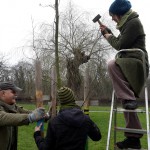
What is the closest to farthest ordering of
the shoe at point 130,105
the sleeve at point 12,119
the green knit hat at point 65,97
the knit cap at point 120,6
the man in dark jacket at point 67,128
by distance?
1. the man in dark jacket at point 67,128
2. the green knit hat at point 65,97
3. the sleeve at point 12,119
4. the shoe at point 130,105
5. the knit cap at point 120,6

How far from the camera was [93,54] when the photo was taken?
22.0 m

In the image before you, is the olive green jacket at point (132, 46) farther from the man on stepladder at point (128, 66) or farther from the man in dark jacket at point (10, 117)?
the man in dark jacket at point (10, 117)

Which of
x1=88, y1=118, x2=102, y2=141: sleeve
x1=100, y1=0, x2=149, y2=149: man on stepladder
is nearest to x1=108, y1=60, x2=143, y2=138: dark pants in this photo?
x1=100, y1=0, x2=149, y2=149: man on stepladder

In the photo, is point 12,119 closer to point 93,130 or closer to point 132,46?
point 93,130

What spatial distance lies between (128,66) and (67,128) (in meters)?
1.40

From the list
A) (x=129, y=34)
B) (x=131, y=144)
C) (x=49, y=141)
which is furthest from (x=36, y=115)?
(x=129, y=34)

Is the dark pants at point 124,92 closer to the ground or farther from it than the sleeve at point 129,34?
closer to the ground

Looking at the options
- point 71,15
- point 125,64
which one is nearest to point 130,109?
point 125,64

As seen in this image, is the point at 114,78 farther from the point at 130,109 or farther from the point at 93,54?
the point at 93,54

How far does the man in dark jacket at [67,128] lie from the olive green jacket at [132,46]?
112cm

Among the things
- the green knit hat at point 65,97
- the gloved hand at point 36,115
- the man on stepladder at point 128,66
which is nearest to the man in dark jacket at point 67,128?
the green knit hat at point 65,97

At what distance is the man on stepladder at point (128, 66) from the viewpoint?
454 cm

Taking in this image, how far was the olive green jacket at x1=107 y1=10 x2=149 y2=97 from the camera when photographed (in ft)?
15.0

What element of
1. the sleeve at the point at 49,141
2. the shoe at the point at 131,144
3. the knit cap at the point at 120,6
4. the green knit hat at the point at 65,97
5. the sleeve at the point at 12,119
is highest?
the knit cap at the point at 120,6
